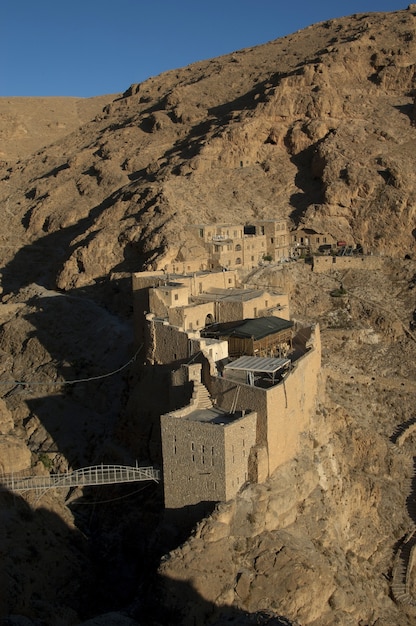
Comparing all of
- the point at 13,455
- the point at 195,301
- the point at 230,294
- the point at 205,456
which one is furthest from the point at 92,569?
the point at 230,294

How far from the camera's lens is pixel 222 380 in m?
26.0

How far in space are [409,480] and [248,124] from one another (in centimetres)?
3014

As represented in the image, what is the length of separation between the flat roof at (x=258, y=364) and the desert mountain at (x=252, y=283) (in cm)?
306

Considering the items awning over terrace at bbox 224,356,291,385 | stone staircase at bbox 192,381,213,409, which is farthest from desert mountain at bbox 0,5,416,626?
stone staircase at bbox 192,381,213,409

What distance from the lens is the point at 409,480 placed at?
32.3 meters

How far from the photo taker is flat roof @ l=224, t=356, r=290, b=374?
87.6 feet

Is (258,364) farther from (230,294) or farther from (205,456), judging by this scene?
(230,294)

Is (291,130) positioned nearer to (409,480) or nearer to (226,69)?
(226,69)

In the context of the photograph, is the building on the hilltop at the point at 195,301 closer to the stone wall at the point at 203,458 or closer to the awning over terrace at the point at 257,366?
the awning over terrace at the point at 257,366

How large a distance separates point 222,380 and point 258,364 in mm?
1943

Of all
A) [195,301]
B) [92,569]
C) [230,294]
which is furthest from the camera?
[230,294]

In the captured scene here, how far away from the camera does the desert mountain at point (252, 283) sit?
2369cm

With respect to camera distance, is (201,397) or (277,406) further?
(201,397)

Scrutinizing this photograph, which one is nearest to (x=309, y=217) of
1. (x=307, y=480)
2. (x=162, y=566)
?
(x=307, y=480)
